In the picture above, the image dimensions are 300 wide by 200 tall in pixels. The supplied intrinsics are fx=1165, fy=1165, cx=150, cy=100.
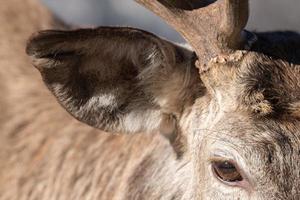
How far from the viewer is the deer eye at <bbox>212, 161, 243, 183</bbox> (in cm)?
477

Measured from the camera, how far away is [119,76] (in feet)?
17.2

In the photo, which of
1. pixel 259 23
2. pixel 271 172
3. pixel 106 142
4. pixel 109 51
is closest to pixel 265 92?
pixel 271 172

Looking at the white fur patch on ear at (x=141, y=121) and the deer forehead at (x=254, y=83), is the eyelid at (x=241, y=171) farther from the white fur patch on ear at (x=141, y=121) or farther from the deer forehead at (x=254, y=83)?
the white fur patch on ear at (x=141, y=121)

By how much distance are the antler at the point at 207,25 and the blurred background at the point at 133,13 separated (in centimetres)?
630

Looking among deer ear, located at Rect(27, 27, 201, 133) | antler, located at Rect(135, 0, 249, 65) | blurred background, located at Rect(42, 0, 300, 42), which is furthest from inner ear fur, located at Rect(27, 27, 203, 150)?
blurred background, located at Rect(42, 0, 300, 42)

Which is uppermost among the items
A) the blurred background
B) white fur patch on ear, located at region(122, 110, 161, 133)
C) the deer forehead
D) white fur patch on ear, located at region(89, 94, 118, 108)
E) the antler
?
the antler

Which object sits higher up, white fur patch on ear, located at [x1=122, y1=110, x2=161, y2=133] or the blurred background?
white fur patch on ear, located at [x1=122, y1=110, x2=161, y2=133]

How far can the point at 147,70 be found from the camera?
17.0 feet

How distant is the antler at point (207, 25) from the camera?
493cm

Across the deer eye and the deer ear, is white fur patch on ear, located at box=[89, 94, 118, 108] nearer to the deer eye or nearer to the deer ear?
the deer ear

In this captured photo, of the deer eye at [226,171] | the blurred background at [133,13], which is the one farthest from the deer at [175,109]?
the blurred background at [133,13]

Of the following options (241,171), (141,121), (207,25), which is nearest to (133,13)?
(141,121)

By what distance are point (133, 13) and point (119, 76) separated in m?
7.25

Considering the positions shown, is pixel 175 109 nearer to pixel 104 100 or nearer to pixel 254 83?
pixel 104 100
